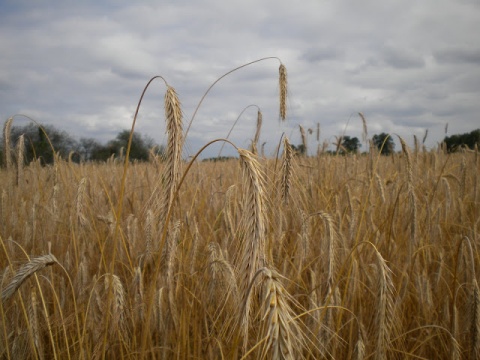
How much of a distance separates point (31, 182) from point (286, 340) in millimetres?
5388

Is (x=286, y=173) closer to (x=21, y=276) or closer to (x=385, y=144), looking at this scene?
(x=21, y=276)

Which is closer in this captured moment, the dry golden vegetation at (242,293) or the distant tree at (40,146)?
the dry golden vegetation at (242,293)

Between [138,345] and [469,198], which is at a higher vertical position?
[469,198]

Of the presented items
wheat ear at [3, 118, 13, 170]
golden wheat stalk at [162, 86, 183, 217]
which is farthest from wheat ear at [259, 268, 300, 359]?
wheat ear at [3, 118, 13, 170]

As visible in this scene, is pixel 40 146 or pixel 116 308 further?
pixel 40 146

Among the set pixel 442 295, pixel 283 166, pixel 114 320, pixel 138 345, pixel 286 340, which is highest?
pixel 283 166

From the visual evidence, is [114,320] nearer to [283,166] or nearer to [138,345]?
[138,345]

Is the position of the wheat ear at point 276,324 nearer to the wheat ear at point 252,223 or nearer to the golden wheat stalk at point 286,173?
the wheat ear at point 252,223

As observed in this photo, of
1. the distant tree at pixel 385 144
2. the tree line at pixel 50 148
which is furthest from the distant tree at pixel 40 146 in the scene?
the distant tree at pixel 385 144

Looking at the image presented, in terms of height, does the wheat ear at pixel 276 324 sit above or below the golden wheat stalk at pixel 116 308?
above

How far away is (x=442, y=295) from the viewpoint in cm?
198

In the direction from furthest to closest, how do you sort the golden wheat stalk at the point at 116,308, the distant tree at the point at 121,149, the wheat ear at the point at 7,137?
1. the distant tree at the point at 121,149
2. the wheat ear at the point at 7,137
3. the golden wheat stalk at the point at 116,308

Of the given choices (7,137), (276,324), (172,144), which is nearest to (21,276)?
(172,144)

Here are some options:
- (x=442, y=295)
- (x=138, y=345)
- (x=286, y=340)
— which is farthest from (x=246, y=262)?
(x=442, y=295)
